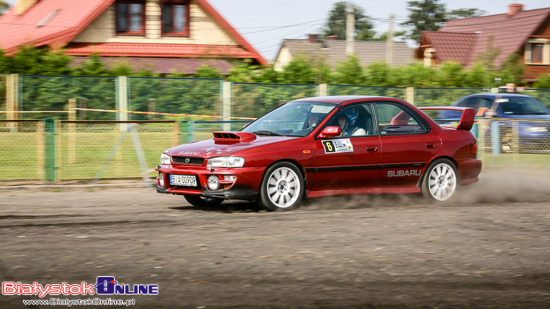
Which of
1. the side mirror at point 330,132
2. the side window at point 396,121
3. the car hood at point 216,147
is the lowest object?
the car hood at point 216,147

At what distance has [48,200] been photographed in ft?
32.2

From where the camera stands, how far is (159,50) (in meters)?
31.5

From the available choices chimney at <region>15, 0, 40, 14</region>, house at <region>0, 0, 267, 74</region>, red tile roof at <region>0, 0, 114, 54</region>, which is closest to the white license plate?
red tile roof at <region>0, 0, 114, 54</region>

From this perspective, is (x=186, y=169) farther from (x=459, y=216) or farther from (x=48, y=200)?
(x=459, y=216)

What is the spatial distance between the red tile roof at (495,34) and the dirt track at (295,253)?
40.6 m

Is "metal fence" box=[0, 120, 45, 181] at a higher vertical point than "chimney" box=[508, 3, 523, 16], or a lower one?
lower

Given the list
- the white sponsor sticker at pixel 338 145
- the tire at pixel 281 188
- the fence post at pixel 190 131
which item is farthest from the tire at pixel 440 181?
the fence post at pixel 190 131

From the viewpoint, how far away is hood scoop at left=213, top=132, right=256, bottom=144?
8469 mm

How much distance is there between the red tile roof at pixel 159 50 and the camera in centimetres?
3017

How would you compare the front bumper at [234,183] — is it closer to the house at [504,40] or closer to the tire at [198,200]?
the tire at [198,200]

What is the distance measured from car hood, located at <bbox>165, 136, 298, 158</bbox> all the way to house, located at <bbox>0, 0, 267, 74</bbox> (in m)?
20.8

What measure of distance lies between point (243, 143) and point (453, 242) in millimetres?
3002

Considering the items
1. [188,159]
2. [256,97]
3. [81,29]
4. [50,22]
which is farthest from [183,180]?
[50,22]

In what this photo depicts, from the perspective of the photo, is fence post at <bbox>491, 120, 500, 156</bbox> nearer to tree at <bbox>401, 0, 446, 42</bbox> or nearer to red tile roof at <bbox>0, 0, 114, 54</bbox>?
red tile roof at <bbox>0, 0, 114, 54</bbox>
